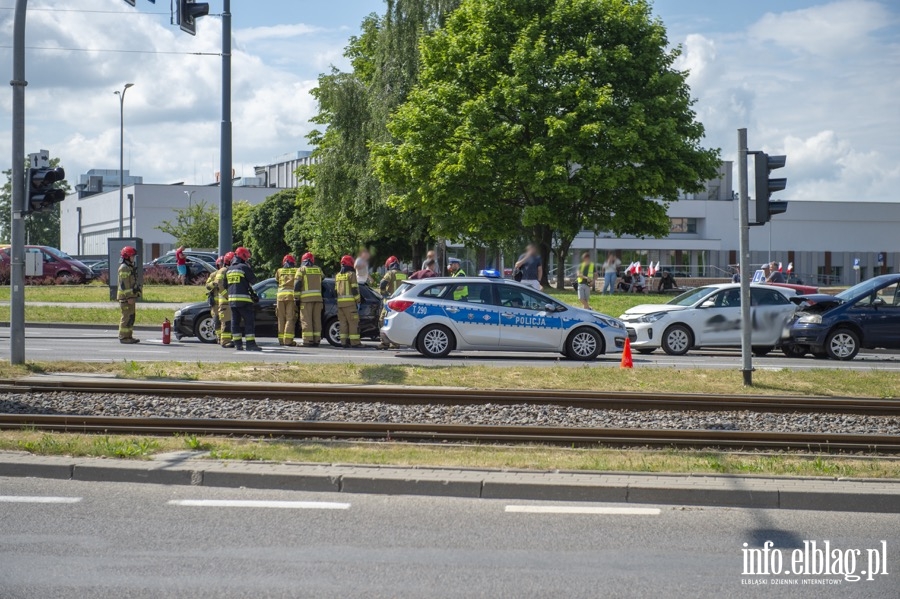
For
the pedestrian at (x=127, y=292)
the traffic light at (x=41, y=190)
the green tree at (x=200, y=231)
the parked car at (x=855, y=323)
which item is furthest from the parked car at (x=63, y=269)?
the parked car at (x=855, y=323)

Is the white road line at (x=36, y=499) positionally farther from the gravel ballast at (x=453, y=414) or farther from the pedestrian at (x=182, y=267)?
the pedestrian at (x=182, y=267)

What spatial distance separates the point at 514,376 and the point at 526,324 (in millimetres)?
3823

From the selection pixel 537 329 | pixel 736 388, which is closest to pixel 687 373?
pixel 736 388

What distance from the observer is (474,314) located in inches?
756

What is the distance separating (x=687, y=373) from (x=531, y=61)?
27019 millimetres

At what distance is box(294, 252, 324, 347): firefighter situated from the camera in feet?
67.3

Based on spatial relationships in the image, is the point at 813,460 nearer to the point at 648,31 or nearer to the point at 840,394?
the point at 840,394

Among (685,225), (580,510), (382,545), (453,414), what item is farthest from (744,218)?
(685,225)

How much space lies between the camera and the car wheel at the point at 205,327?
862 inches

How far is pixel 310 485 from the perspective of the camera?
26.1 feet

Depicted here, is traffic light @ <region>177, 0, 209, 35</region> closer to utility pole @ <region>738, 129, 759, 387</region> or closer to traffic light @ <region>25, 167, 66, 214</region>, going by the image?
traffic light @ <region>25, 167, 66, 214</region>

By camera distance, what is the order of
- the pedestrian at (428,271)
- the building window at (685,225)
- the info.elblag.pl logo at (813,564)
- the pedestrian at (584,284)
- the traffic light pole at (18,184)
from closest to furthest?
the info.elblag.pl logo at (813,564) < the traffic light pole at (18,184) < the pedestrian at (428,271) < the pedestrian at (584,284) < the building window at (685,225)

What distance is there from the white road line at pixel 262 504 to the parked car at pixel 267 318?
14.0 m

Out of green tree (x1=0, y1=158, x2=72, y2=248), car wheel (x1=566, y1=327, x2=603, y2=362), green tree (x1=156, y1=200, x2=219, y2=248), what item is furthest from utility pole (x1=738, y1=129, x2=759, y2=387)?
green tree (x1=0, y1=158, x2=72, y2=248)
